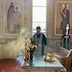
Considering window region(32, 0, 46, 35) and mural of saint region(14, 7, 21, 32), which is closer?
mural of saint region(14, 7, 21, 32)

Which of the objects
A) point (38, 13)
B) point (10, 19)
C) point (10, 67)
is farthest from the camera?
point (38, 13)

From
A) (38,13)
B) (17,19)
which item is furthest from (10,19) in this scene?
(38,13)

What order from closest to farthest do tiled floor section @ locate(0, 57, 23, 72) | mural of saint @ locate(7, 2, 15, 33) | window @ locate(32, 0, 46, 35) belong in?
tiled floor section @ locate(0, 57, 23, 72) < mural of saint @ locate(7, 2, 15, 33) < window @ locate(32, 0, 46, 35)

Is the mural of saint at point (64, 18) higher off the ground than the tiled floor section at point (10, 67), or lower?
higher

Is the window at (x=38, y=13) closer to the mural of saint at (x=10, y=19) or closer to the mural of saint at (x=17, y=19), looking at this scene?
the mural of saint at (x=17, y=19)

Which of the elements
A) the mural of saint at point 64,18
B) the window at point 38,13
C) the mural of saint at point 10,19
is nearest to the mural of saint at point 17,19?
the mural of saint at point 10,19

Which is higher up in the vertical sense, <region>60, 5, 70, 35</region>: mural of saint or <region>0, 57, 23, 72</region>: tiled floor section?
<region>60, 5, 70, 35</region>: mural of saint

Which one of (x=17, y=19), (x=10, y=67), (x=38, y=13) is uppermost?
(x=38, y=13)

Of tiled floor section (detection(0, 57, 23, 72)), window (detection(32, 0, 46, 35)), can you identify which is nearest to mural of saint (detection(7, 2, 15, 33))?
window (detection(32, 0, 46, 35))

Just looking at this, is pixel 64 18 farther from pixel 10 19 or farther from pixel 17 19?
pixel 10 19

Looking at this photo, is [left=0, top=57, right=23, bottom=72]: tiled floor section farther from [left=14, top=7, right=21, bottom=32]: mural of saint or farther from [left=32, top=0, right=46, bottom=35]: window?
[left=32, top=0, right=46, bottom=35]: window

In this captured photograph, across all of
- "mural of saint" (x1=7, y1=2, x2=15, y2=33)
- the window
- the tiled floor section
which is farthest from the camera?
the window

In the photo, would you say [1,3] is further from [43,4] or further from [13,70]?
[13,70]

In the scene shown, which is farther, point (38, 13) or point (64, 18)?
point (38, 13)
